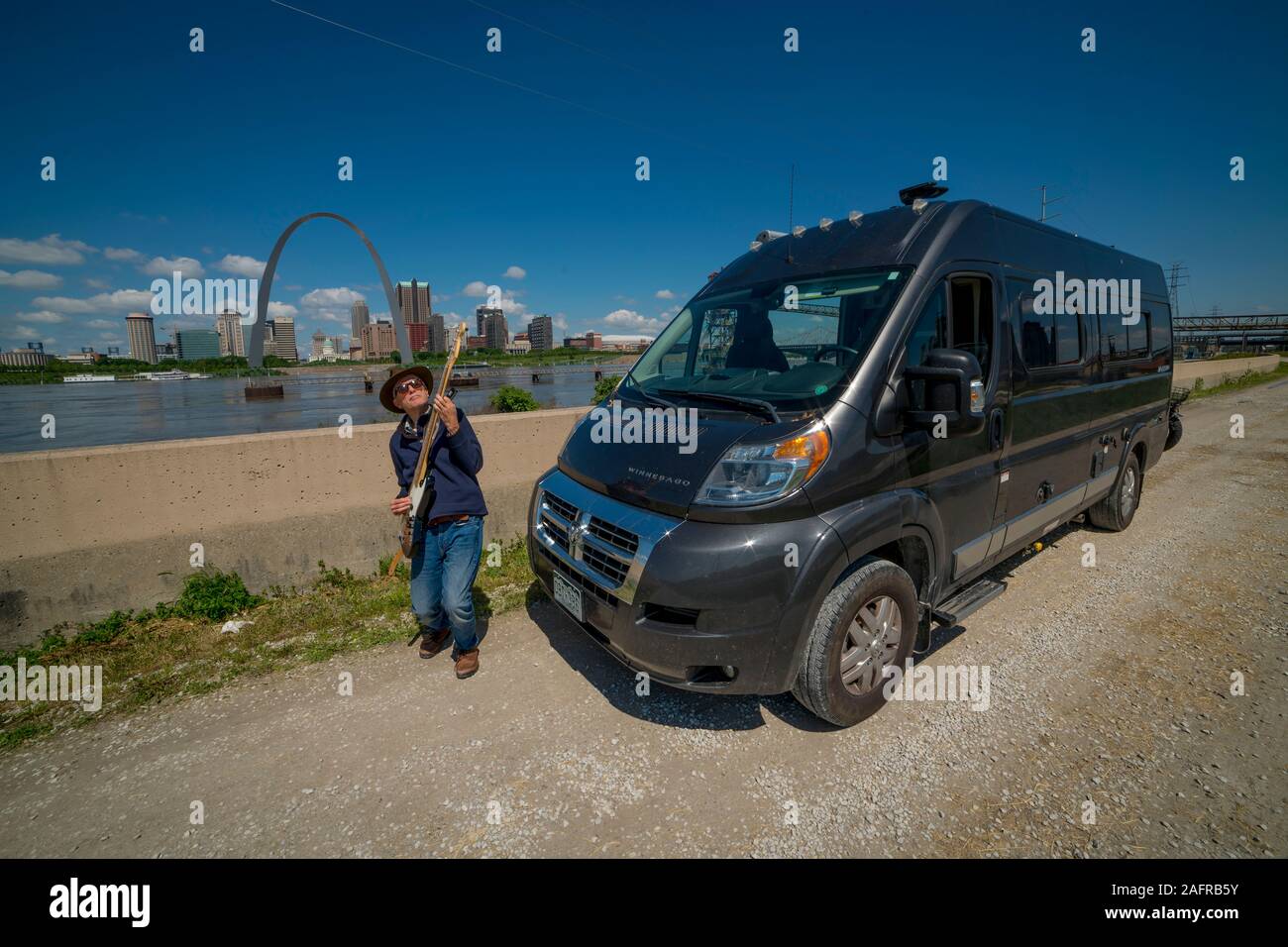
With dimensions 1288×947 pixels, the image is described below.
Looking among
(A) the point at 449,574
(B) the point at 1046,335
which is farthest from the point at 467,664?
(B) the point at 1046,335

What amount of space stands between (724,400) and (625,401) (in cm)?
84

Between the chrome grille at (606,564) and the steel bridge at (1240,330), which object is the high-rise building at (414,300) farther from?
the steel bridge at (1240,330)

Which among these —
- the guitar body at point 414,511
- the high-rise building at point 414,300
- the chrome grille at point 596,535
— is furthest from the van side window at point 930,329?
the high-rise building at point 414,300

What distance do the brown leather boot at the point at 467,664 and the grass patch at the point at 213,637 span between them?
697 mm

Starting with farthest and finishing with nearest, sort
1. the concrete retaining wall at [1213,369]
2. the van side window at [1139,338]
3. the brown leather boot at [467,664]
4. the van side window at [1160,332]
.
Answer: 1. the concrete retaining wall at [1213,369]
2. the van side window at [1160,332]
3. the van side window at [1139,338]
4. the brown leather boot at [467,664]

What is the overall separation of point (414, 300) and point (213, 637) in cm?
4521

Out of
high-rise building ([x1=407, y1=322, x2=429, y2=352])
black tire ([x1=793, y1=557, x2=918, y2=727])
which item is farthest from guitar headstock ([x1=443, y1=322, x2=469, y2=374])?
high-rise building ([x1=407, y1=322, x2=429, y2=352])

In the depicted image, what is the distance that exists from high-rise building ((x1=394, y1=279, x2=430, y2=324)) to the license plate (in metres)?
40.5

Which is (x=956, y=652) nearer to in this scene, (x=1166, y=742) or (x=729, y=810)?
(x=1166, y=742)

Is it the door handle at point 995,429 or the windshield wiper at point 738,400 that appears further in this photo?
the door handle at point 995,429

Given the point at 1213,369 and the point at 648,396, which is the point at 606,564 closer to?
the point at 648,396

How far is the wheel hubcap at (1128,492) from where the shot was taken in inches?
227
